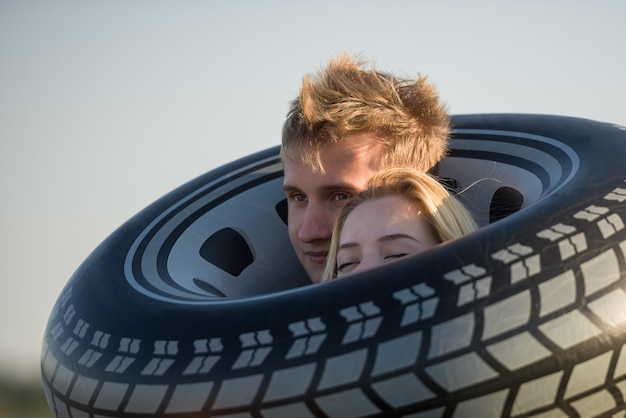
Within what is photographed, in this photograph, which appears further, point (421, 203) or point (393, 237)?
point (421, 203)

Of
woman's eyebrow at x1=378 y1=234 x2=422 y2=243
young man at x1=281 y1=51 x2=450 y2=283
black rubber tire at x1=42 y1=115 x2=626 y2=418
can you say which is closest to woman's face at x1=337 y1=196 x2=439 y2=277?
woman's eyebrow at x1=378 y1=234 x2=422 y2=243

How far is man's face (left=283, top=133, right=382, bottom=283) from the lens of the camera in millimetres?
3168

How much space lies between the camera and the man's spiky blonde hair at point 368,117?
127 inches

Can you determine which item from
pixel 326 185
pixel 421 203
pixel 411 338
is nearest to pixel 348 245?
pixel 421 203

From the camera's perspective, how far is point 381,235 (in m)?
2.53

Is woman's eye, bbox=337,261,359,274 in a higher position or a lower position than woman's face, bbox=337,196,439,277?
lower

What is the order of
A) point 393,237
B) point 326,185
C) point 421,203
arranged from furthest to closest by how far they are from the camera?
1. point 326,185
2. point 421,203
3. point 393,237

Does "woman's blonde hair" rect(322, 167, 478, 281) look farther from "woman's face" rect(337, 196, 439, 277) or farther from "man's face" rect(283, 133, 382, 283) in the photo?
"man's face" rect(283, 133, 382, 283)

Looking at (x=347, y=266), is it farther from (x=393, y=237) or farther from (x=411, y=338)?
(x=411, y=338)

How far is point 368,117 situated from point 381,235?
2.73 ft

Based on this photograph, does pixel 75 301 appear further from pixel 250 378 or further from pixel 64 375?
pixel 250 378

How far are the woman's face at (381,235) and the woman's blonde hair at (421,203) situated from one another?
24 mm

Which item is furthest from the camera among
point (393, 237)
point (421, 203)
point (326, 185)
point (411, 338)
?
point (326, 185)

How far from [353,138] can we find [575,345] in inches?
62.0
